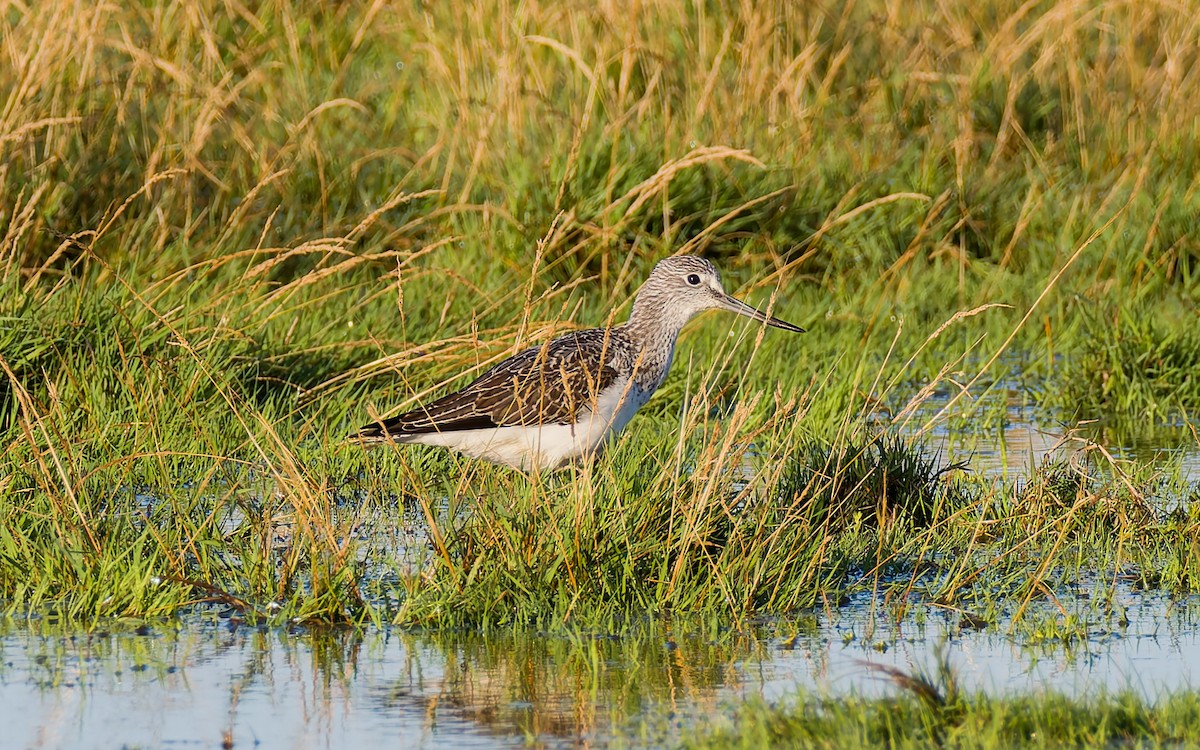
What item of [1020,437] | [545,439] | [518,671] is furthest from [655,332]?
[518,671]

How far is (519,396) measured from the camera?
709 centimetres

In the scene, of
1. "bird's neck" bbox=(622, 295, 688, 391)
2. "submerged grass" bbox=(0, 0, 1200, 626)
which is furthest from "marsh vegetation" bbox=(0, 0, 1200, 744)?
"bird's neck" bbox=(622, 295, 688, 391)

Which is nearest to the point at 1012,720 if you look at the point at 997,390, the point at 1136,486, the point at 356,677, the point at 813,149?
the point at 356,677

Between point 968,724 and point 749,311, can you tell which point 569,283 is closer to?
point 749,311

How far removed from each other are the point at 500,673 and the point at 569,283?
3.84 m

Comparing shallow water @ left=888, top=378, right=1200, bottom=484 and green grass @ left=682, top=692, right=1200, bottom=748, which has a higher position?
shallow water @ left=888, top=378, right=1200, bottom=484

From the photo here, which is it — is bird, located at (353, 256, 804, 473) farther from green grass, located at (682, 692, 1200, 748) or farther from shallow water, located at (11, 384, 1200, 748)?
green grass, located at (682, 692, 1200, 748)

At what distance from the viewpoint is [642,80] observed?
12438 millimetres

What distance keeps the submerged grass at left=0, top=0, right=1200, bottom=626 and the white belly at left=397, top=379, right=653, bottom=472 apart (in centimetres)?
18

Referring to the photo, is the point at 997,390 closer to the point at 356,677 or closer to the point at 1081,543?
the point at 1081,543

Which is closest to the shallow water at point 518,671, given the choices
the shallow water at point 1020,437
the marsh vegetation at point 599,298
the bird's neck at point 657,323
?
the marsh vegetation at point 599,298

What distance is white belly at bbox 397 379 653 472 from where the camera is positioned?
715 cm

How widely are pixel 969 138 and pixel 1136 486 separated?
5.46 m

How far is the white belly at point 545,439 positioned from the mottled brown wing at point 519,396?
1.4 inches
